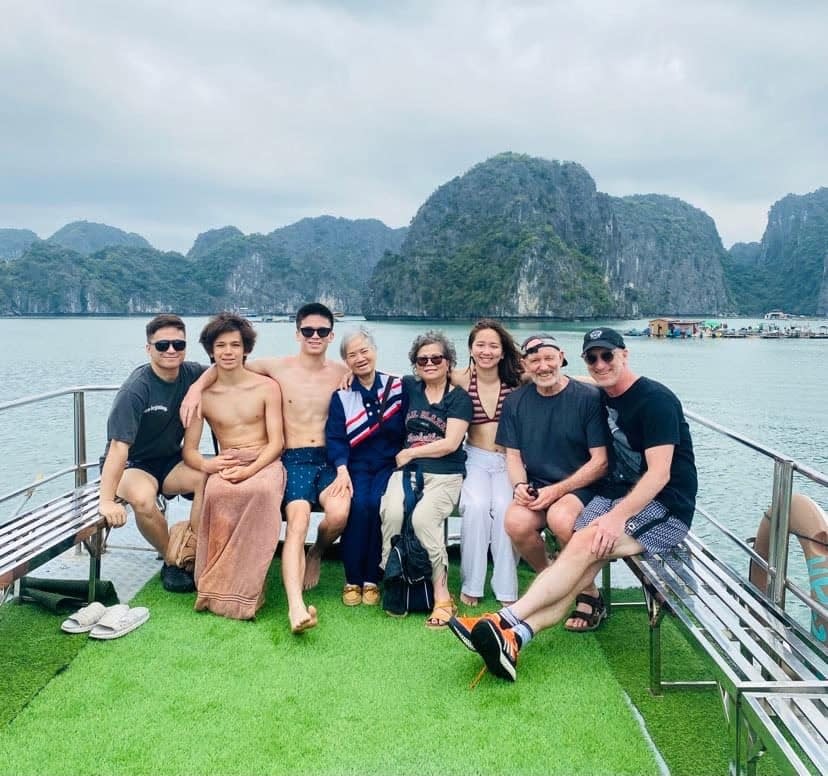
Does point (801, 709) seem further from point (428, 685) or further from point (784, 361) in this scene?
point (784, 361)

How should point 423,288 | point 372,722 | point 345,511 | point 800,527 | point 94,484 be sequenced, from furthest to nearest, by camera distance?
point 423,288
point 94,484
point 345,511
point 800,527
point 372,722

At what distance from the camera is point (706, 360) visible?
168ft

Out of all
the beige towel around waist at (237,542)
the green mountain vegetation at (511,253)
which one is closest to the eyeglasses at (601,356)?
the beige towel around waist at (237,542)

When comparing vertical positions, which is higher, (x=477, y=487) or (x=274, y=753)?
(x=477, y=487)

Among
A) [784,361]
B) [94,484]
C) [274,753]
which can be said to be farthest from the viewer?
[784,361]

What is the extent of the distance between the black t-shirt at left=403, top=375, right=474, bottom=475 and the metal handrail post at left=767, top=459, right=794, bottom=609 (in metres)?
1.69

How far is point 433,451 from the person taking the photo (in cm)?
396

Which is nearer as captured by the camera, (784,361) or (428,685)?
(428,685)

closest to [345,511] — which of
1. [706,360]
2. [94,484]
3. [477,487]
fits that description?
[477,487]

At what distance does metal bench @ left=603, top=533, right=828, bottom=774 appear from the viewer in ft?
6.38

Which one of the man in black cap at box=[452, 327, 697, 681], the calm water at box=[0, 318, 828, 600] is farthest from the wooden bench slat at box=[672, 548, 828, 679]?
the calm water at box=[0, 318, 828, 600]

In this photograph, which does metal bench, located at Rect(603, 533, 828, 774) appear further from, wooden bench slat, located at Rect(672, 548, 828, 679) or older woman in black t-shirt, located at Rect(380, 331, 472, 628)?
older woman in black t-shirt, located at Rect(380, 331, 472, 628)

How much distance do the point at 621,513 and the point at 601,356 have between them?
0.72 m

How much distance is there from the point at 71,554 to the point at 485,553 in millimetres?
2777
